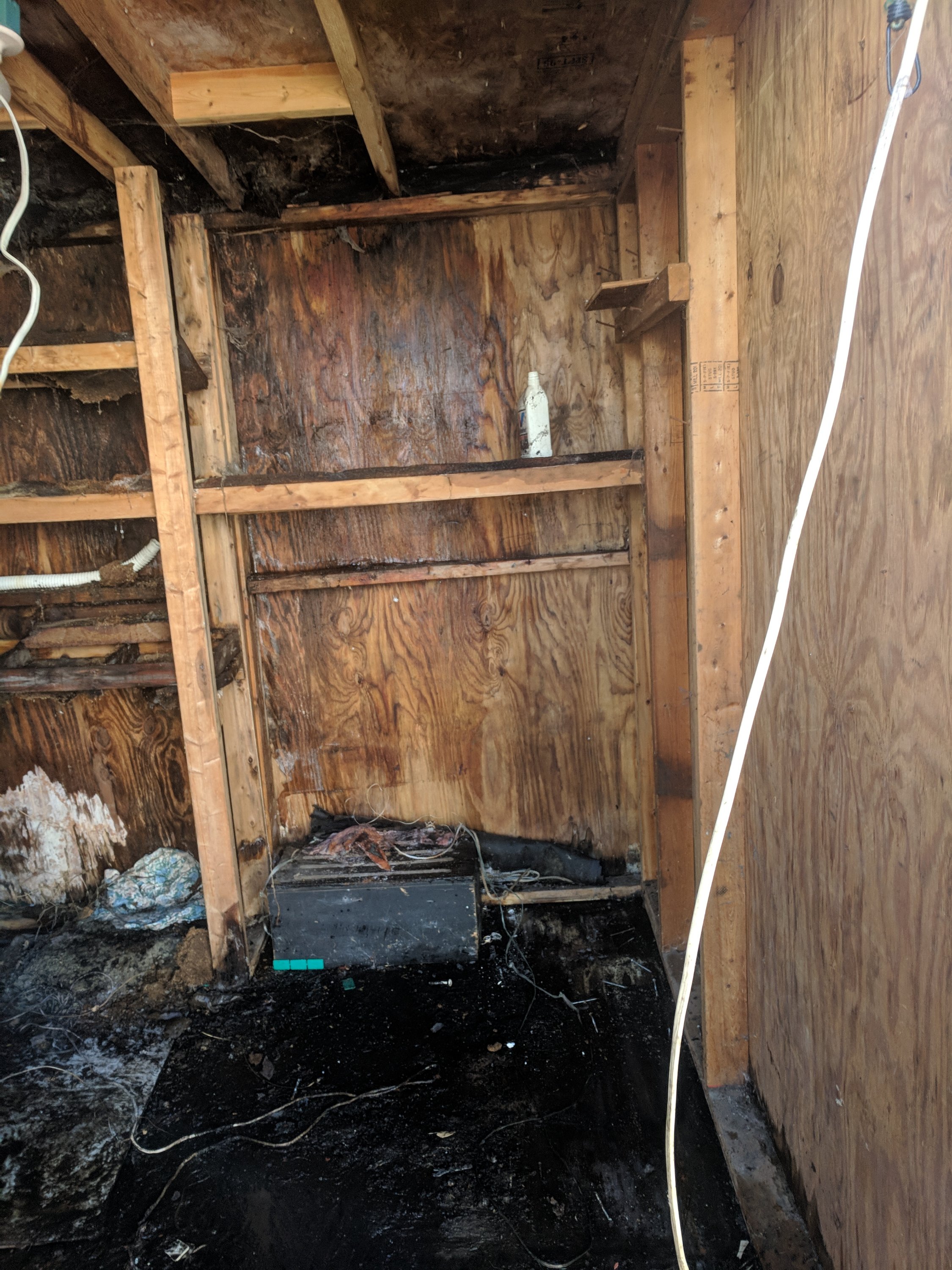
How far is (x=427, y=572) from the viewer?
246 cm

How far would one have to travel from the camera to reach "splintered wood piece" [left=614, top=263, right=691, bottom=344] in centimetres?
153

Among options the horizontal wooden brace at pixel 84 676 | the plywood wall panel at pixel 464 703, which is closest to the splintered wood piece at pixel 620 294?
the plywood wall panel at pixel 464 703

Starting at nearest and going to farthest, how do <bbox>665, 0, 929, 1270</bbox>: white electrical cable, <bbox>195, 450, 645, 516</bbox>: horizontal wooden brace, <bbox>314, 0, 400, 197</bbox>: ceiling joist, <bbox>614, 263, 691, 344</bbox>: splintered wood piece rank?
<bbox>665, 0, 929, 1270</bbox>: white electrical cable → <bbox>314, 0, 400, 197</bbox>: ceiling joist → <bbox>614, 263, 691, 344</bbox>: splintered wood piece → <bbox>195, 450, 645, 516</bbox>: horizontal wooden brace

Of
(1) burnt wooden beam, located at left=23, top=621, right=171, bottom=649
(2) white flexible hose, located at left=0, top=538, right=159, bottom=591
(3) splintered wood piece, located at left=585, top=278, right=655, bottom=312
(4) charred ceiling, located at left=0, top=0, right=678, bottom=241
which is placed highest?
(4) charred ceiling, located at left=0, top=0, right=678, bottom=241

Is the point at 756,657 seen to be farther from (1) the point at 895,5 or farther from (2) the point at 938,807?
(1) the point at 895,5

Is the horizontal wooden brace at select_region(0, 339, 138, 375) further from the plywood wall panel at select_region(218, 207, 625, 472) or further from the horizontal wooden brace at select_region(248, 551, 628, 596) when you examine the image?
the horizontal wooden brace at select_region(248, 551, 628, 596)

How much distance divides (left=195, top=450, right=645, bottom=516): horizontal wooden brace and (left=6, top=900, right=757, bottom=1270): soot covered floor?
139 cm

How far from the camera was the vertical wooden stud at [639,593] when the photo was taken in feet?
7.35

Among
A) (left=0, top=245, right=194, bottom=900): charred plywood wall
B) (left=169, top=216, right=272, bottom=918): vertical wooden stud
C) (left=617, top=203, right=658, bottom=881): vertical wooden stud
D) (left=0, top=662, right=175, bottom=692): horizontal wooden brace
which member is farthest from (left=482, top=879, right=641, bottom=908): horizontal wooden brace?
(left=0, top=662, right=175, bottom=692): horizontal wooden brace

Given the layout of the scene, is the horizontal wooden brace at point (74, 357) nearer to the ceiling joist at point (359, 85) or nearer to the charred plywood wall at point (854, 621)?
the ceiling joist at point (359, 85)

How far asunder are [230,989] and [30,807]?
40.8 inches

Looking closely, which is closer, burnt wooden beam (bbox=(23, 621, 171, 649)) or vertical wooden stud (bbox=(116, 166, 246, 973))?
vertical wooden stud (bbox=(116, 166, 246, 973))

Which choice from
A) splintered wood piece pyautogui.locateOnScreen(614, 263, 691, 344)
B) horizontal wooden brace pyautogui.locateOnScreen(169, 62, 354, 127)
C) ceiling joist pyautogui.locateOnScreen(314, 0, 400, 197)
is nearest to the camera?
ceiling joist pyautogui.locateOnScreen(314, 0, 400, 197)

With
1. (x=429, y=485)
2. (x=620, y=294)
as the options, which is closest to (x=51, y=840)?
(x=429, y=485)
